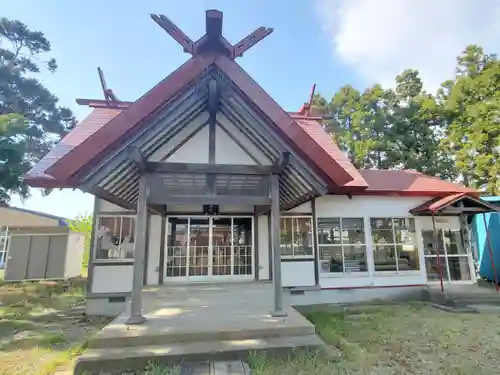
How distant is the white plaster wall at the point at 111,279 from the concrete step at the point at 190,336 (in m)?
3.44

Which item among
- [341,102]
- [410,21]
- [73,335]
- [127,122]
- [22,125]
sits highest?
[341,102]

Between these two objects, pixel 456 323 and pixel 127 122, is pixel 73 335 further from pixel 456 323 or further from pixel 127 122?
pixel 456 323

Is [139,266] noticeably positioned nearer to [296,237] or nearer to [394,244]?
[296,237]

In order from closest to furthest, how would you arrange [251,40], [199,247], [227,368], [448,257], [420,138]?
[227,368] < [251,40] < [199,247] < [448,257] < [420,138]

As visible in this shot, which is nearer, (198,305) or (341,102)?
(198,305)

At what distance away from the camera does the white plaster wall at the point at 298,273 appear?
7.66 metres

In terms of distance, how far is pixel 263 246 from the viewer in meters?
8.25

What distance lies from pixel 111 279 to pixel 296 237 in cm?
498

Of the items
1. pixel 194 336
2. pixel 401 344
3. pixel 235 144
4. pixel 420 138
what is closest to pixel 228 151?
pixel 235 144

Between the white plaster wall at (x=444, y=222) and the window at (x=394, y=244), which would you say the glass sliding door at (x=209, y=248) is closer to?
the window at (x=394, y=244)

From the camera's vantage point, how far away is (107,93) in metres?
8.43

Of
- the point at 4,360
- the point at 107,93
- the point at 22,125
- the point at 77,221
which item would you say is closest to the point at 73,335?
the point at 4,360

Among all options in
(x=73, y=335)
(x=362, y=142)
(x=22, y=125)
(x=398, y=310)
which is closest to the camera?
(x=73, y=335)

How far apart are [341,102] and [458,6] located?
17.0 metres
